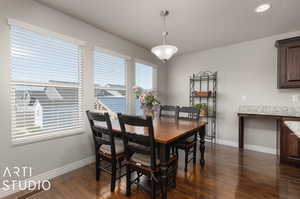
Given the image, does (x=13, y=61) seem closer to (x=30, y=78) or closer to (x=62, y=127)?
(x=30, y=78)

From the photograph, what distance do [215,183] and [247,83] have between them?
257cm

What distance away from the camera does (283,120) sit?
2.76m

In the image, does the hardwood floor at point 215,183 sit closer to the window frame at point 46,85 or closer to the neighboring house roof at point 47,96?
the window frame at point 46,85

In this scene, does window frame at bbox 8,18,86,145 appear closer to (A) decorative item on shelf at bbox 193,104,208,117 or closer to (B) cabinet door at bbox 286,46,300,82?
(A) decorative item on shelf at bbox 193,104,208,117

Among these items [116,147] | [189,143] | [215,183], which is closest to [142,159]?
[116,147]

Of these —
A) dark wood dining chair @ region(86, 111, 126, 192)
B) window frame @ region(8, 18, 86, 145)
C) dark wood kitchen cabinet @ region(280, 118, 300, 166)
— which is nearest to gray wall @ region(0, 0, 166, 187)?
window frame @ region(8, 18, 86, 145)

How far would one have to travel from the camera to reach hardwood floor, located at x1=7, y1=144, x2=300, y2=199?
190 centimetres

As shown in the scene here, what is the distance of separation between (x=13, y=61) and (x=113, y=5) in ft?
5.03

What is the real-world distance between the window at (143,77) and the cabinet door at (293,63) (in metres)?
3.02

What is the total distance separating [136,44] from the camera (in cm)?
381

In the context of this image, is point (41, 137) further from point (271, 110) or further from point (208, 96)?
point (271, 110)

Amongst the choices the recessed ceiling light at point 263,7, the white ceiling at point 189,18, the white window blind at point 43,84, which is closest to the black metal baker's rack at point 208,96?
the white ceiling at point 189,18

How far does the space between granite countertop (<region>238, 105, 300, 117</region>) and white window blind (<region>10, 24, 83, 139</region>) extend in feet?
A: 11.7

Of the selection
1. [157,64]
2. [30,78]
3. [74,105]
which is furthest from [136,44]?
[30,78]
